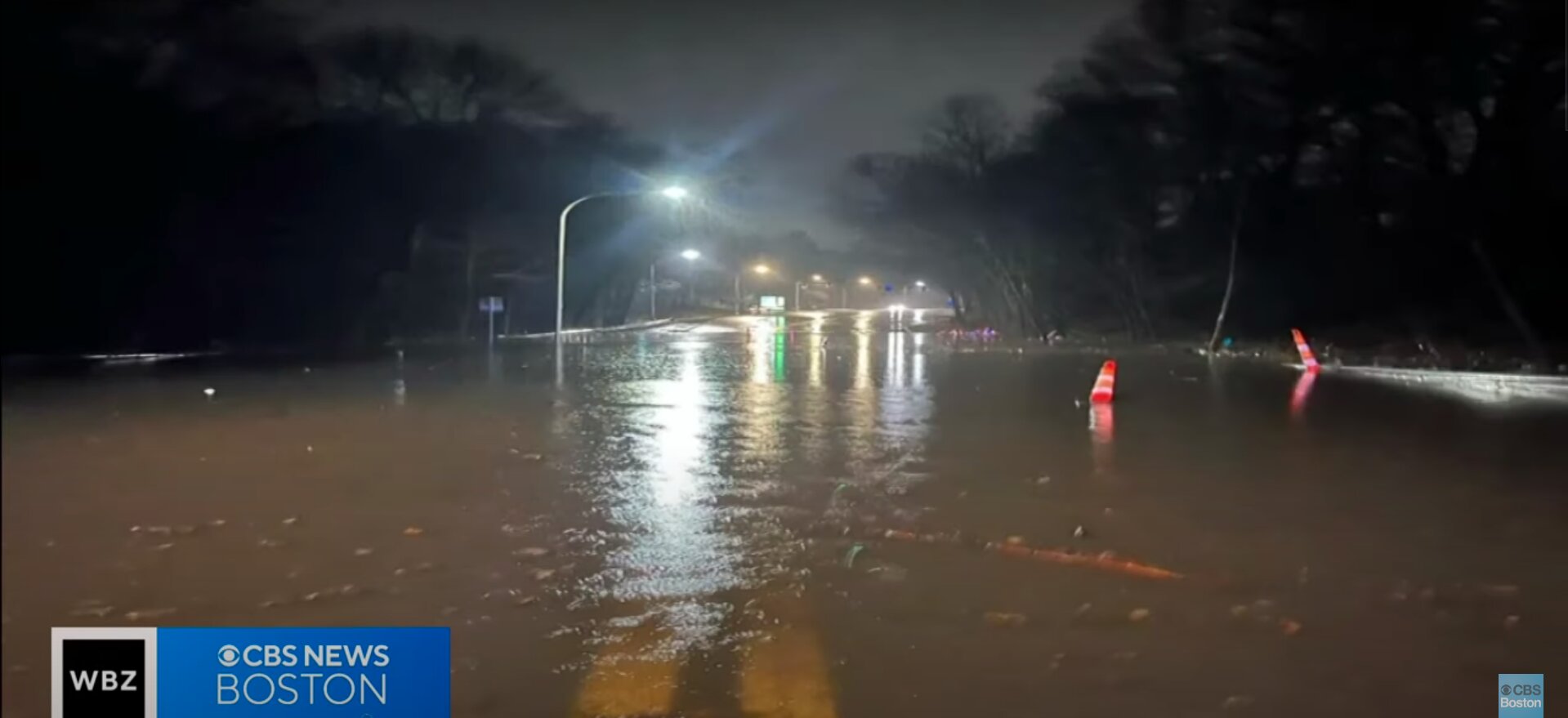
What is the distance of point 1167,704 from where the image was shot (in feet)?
16.4

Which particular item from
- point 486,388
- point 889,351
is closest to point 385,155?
point 889,351

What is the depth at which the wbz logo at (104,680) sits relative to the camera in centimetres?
358

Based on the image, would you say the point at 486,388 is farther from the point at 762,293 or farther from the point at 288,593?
the point at 762,293

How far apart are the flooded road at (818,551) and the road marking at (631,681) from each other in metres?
0.02

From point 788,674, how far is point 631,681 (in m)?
0.63

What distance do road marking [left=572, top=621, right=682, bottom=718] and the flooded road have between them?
0.02m

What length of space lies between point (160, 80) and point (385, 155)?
1244 inches

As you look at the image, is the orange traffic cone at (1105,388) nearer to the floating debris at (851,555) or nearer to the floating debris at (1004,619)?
the floating debris at (851,555)

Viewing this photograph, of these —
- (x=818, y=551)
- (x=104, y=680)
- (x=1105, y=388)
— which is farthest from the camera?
(x=1105, y=388)

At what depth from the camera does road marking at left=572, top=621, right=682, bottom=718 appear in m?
4.84

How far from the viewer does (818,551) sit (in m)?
7.75

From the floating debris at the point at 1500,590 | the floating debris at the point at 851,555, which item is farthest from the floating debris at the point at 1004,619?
the floating debris at the point at 1500,590

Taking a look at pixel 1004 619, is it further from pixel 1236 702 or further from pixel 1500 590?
pixel 1500 590

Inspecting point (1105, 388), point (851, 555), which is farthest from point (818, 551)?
point (1105, 388)
